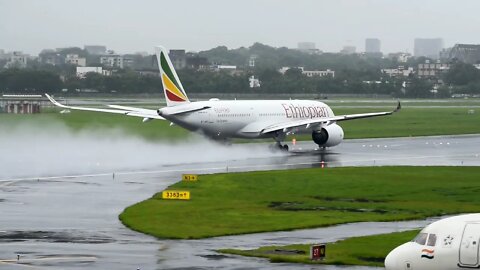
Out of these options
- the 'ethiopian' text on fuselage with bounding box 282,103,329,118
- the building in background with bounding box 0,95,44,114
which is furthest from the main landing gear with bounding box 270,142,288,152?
the building in background with bounding box 0,95,44,114

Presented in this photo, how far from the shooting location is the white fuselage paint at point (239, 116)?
101 metres

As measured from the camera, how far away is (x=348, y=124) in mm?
149750

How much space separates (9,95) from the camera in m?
188

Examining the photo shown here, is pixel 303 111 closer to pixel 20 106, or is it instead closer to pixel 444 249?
pixel 20 106

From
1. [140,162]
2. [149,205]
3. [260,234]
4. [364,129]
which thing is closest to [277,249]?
[260,234]

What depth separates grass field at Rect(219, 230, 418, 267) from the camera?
43.5m

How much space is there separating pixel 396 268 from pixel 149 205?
28.3 meters

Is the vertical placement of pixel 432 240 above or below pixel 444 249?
above

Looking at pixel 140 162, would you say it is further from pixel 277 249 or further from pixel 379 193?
pixel 277 249

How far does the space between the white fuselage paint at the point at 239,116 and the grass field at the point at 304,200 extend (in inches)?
856

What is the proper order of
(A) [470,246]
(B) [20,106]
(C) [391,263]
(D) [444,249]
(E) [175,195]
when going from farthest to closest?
(B) [20,106], (E) [175,195], (C) [391,263], (D) [444,249], (A) [470,246]

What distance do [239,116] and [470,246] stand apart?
72.5 metres

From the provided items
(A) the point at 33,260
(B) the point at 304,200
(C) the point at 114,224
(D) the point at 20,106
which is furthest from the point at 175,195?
(D) the point at 20,106

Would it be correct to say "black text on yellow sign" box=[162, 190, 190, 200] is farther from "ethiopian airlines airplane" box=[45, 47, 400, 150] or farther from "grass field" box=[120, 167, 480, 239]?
"ethiopian airlines airplane" box=[45, 47, 400, 150]
